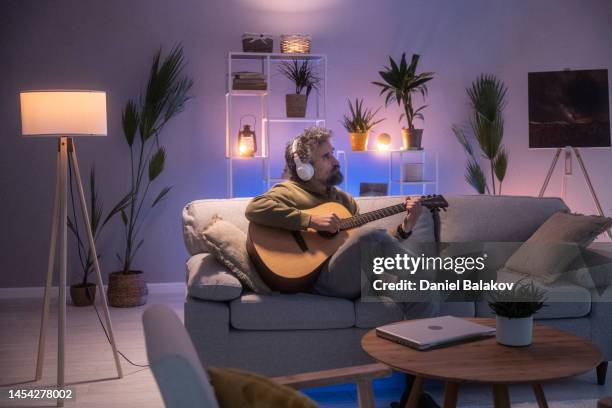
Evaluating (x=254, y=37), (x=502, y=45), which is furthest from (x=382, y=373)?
(x=502, y=45)

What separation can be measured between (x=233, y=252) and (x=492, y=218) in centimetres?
146

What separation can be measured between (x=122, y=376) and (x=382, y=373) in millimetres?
1978

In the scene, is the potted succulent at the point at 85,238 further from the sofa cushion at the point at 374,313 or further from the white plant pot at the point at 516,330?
the white plant pot at the point at 516,330

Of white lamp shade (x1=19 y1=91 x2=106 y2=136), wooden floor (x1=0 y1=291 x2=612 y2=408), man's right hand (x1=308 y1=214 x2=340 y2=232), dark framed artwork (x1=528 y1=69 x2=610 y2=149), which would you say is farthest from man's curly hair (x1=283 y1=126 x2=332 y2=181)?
dark framed artwork (x1=528 y1=69 x2=610 y2=149)

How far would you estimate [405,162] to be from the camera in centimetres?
587

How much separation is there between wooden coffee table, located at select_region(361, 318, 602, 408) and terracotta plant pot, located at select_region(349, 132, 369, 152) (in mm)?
3153

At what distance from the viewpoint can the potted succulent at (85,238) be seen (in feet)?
16.6

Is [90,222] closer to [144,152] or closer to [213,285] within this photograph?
[144,152]

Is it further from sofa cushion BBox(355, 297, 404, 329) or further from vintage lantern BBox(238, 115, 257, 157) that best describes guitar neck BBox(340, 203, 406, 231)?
vintage lantern BBox(238, 115, 257, 157)

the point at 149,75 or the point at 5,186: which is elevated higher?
the point at 149,75

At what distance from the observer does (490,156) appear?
5609mm

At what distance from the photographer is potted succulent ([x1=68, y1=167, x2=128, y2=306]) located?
16.6ft

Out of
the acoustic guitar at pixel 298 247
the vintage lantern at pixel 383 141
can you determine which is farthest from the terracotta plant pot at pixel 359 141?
the acoustic guitar at pixel 298 247

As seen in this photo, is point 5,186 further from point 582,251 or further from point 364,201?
point 582,251
